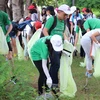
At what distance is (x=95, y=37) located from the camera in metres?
6.77

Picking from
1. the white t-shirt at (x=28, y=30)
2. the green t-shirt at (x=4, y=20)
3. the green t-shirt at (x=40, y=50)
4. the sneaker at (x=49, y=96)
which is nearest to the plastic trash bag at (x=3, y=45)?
the green t-shirt at (x=4, y=20)

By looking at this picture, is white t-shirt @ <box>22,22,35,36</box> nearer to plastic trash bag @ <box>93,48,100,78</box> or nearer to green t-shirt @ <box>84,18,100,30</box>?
green t-shirt @ <box>84,18,100,30</box>

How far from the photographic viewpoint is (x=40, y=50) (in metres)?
5.90

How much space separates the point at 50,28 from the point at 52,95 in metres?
1.53

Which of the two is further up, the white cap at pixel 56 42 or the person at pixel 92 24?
the white cap at pixel 56 42

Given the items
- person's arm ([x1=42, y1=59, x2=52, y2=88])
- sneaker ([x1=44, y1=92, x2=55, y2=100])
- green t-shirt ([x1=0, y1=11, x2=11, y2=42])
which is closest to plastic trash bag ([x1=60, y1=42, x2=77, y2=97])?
person's arm ([x1=42, y1=59, x2=52, y2=88])

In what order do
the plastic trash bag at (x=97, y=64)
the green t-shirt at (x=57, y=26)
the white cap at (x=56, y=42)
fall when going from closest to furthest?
the white cap at (x=56, y=42) < the green t-shirt at (x=57, y=26) < the plastic trash bag at (x=97, y=64)

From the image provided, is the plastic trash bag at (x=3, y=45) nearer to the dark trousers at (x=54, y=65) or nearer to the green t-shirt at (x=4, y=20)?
the green t-shirt at (x=4, y=20)

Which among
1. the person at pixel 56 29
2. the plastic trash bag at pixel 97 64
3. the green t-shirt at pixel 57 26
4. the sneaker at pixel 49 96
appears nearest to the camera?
the sneaker at pixel 49 96

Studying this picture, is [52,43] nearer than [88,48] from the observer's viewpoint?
Yes

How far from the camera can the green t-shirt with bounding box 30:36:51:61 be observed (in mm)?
5702

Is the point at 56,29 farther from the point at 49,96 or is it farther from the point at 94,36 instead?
the point at 49,96

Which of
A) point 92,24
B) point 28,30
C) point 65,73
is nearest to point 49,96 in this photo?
point 65,73

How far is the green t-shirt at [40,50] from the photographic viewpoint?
570 centimetres
